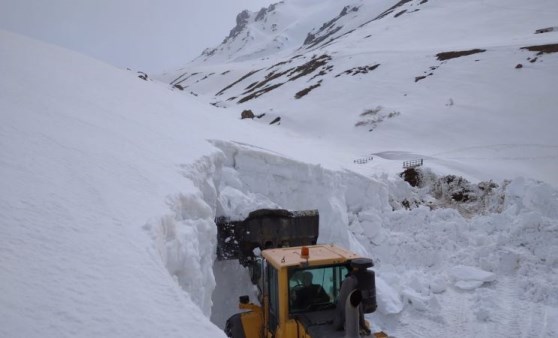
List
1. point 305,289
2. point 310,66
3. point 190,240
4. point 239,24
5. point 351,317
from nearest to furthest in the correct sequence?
point 351,317 < point 305,289 < point 190,240 < point 310,66 < point 239,24

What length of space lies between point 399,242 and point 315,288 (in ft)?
17.9

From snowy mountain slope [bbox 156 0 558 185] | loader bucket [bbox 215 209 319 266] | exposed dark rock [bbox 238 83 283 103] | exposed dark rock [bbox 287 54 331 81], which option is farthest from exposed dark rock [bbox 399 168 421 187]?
exposed dark rock [bbox 287 54 331 81]

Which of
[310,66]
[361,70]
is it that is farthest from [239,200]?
[310,66]

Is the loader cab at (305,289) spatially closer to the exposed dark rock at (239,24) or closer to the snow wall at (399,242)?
the snow wall at (399,242)

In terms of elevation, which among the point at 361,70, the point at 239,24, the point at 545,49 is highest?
the point at 239,24

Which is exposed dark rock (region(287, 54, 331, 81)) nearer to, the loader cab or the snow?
the snow

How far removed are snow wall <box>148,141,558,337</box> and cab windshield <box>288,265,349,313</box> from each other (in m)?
1.12

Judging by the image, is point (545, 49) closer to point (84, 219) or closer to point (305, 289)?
point (305, 289)

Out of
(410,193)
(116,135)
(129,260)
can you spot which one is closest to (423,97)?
(410,193)

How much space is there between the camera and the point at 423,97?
28.5 meters

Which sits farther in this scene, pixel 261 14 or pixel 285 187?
pixel 261 14

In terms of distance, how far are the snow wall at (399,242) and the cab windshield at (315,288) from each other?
44.0 inches

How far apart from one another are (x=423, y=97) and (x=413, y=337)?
2426 cm

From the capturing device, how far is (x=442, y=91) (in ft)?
94.0
